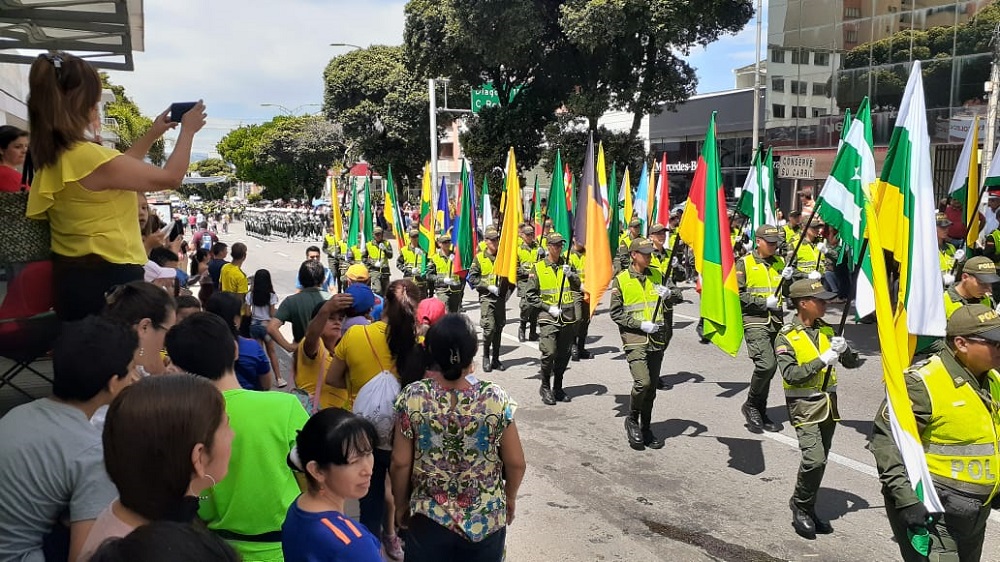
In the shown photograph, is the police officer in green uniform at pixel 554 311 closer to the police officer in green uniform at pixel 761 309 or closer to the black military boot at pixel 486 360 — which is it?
the black military boot at pixel 486 360

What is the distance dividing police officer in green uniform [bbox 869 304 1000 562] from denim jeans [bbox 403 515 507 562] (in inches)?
79.0

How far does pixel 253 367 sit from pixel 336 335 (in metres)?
0.63

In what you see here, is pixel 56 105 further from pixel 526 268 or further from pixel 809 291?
pixel 526 268

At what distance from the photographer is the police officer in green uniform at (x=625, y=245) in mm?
12656

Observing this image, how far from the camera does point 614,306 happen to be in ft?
25.2

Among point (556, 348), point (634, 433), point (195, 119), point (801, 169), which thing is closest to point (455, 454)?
point (195, 119)

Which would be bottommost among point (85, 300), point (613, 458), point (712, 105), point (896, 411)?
point (613, 458)

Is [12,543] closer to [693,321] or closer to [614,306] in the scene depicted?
[614,306]

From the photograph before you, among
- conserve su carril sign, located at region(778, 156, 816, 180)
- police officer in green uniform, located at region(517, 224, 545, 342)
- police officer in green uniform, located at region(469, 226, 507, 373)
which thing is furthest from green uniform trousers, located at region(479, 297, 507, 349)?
conserve su carril sign, located at region(778, 156, 816, 180)

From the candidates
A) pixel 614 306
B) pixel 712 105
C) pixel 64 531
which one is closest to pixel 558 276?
pixel 614 306

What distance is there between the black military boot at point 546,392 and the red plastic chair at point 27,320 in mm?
5938

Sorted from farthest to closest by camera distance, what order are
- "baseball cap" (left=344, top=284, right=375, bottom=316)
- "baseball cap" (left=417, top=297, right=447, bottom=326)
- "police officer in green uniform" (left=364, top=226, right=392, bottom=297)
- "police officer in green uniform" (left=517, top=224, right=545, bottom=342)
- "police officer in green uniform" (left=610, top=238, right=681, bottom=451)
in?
"police officer in green uniform" (left=364, top=226, right=392, bottom=297), "police officer in green uniform" (left=517, top=224, right=545, bottom=342), "police officer in green uniform" (left=610, top=238, right=681, bottom=451), "baseball cap" (left=344, top=284, right=375, bottom=316), "baseball cap" (left=417, top=297, right=447, bottom=326)

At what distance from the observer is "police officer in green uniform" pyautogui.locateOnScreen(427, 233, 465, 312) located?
12617 millimetres

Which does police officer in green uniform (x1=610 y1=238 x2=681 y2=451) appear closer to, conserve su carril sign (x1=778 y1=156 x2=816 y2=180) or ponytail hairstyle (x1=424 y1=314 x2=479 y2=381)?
ponytail hairstyle (x1=424 y1=314 x2=479 y2=381)
